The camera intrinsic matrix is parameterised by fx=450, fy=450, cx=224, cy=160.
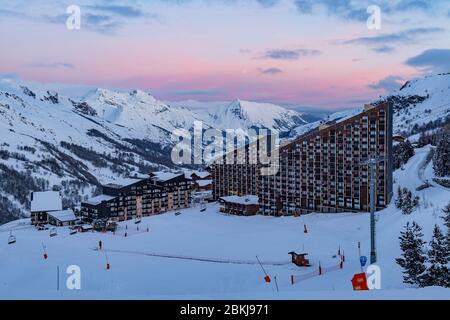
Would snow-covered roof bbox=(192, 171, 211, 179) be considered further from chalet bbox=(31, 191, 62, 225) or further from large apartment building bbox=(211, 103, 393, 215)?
large apartment building bbox=(211, 103, 393, 215)

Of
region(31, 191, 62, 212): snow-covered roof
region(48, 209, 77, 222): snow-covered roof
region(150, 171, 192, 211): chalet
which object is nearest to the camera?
region(48, 209, 77, 222): snow-covered roof

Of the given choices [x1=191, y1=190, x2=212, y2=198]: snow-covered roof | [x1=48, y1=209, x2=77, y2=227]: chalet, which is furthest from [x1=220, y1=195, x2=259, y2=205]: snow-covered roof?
[x1=191, y1=190, x2=212, y2=198]: snow-covered roof

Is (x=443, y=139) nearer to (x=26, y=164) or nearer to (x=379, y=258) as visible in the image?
(x=379, y=258)

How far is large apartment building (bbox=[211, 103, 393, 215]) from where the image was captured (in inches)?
2242

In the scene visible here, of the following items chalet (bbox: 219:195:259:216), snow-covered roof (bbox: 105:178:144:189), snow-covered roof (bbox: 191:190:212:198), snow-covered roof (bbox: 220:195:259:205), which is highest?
snow-covered roof (bbox: 105:178:144:189)

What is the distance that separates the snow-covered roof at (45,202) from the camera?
83.3m

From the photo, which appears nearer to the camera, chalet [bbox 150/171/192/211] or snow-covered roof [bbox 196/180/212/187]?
chalet [bbox 150/171/192/211]

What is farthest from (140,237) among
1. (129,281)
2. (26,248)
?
(129,281)

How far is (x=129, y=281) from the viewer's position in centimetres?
2750

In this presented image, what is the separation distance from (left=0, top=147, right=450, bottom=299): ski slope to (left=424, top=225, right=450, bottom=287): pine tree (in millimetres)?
1019

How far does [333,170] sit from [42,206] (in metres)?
53.9

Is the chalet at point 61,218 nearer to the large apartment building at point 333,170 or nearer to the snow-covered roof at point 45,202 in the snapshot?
the snow-covered roof at point 45,202
